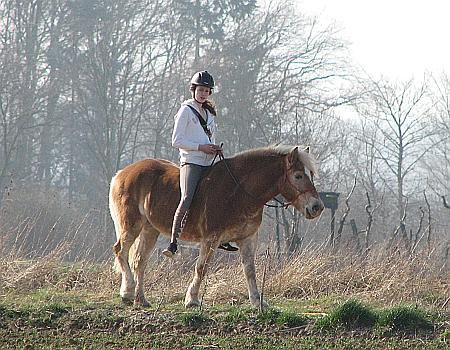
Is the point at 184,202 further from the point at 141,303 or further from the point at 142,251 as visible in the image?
the point at 141,303

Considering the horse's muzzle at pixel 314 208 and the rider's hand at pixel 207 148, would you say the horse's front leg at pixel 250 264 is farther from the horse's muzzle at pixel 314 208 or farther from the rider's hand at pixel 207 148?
the rider's hand at pixel 207 148

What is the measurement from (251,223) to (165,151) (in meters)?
25.7

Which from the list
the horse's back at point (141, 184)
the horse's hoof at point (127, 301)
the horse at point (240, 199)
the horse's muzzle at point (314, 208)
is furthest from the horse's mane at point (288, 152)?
the horse's hoof at point (127, 301)

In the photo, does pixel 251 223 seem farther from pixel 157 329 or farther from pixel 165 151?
pixel 165 151

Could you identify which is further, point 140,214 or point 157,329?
point 140,214

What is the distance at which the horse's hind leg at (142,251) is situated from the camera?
9820 millimetres

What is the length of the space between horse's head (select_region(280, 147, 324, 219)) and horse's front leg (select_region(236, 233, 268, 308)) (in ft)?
2.31

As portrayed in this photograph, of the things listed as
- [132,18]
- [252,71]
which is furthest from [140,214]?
[132,18]

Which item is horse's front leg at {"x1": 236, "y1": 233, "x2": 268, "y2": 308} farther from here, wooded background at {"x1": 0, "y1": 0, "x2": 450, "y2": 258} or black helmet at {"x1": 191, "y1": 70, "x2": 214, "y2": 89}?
wooded background at {"x1": 0, "y1": 0, "x2": 450, "y2": 258}

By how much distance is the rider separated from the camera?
29.3 feet

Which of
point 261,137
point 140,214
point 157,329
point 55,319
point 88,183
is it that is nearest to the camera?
point 157,329

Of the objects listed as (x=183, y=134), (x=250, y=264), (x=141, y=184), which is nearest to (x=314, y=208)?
(x=250, y=264)

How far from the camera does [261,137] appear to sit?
101 ft

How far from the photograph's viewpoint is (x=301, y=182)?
8719 millimetres
